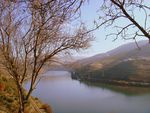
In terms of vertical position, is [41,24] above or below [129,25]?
above

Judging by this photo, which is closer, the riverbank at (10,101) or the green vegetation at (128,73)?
the riverbank at (10,101)

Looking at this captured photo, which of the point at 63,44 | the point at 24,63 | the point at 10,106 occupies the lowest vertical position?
the point at 10,106

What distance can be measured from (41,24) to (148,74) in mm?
104632

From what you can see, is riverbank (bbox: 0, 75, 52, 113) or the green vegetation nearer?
riverbank (bbox: 0, 75, 52, 113)

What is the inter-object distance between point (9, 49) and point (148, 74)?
341ft

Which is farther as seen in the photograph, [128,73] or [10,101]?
[128,73]

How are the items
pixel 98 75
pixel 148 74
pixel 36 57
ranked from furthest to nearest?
pixel 98 75
pixel 148 74
pixel 36 57

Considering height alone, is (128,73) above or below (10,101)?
above

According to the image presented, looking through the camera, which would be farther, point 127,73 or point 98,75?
point 98,75

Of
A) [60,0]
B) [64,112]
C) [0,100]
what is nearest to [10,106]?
[0,100]

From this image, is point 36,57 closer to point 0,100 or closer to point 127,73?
point 0,100

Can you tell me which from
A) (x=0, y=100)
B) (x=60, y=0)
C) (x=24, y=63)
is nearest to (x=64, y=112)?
(x=0, y=100)

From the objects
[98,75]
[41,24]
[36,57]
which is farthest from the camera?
[98,75]

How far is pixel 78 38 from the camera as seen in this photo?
11.6 meters
